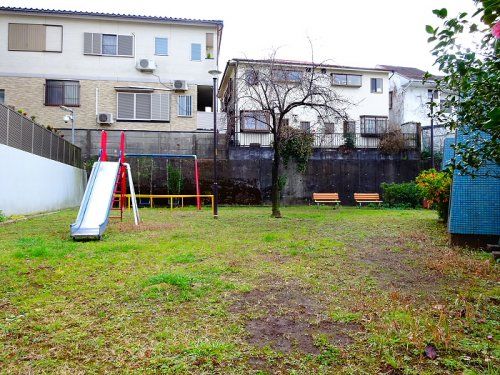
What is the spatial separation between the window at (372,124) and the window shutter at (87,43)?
1618 cm

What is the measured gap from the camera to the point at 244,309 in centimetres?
342

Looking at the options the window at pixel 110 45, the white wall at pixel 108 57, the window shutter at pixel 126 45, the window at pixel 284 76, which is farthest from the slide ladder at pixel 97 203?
the window at pixel 110 45

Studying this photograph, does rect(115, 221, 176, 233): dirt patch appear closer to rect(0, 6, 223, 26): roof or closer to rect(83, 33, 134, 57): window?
rect(83, 33, 134, 57): window

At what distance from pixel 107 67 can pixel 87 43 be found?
152 centimetres

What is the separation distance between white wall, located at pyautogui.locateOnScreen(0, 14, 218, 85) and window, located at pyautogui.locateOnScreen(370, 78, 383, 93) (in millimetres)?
10646

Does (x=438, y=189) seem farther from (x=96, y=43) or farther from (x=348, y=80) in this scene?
(x=96, y=43)

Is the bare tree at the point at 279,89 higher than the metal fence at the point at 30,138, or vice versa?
the bare tree at the point at 279,89

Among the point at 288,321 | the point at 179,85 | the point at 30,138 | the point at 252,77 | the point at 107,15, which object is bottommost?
the point at 288,321

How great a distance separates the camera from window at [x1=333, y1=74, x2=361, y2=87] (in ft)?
81.8

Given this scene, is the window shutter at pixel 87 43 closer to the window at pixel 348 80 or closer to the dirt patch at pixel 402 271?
the window at pixel 348 80

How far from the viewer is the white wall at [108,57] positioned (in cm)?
1952

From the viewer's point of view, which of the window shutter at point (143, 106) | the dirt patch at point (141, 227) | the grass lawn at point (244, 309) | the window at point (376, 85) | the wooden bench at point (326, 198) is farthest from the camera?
the window at point (376, 85)

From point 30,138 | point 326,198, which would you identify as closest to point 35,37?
point 30,138

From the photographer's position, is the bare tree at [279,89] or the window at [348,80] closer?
the bare tree at [279,89]
